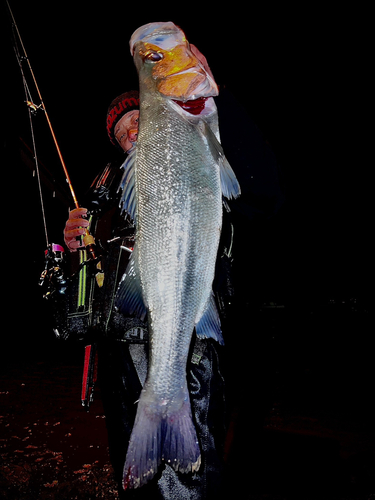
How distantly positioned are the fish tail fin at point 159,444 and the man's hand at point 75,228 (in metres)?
1.36

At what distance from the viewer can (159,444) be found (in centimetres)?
126

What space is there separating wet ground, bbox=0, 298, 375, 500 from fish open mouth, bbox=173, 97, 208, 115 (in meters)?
2.81

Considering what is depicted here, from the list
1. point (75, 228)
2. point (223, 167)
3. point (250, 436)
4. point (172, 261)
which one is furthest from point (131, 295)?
point (250, 436)

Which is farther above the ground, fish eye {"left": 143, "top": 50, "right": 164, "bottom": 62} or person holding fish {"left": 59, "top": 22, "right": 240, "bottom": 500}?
fish eye {"left": 143, "top": 50, "right": 164, "bottom": 62}

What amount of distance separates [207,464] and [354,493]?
2.29m

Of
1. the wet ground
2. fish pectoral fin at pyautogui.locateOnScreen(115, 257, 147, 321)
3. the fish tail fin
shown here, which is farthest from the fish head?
the wet ground

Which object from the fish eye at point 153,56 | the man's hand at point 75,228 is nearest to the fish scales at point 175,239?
the fish eye at point 153,56

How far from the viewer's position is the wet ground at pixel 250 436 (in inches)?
125

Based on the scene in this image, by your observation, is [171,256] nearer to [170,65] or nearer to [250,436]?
[170,65]

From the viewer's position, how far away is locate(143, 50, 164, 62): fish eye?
4.94ft

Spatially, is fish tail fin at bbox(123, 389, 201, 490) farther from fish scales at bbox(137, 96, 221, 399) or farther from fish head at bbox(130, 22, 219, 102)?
fish head at bbox(130, 22, 219, 102)

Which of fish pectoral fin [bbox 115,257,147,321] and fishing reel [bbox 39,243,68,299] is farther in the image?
fishing reel [bbox 39,243,68,299]

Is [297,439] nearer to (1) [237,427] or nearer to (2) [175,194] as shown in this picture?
(1) [237,427]

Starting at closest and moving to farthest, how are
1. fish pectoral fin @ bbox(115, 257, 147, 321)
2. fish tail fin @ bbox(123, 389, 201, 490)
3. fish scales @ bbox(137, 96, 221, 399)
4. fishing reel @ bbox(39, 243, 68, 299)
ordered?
fish tail fin @ bbox(123, 389, 201, 490)
fish scales @ bbox(137, 96, 221, 399)
fish pectoral fin @ bbox(115, 257, 147, 321)
fishing reel @ bbox(39, 243, 68, 299)
